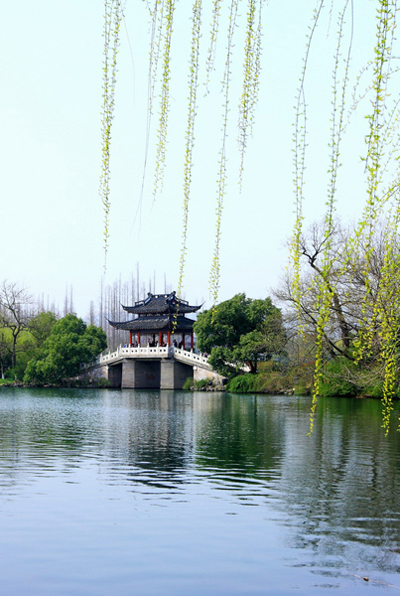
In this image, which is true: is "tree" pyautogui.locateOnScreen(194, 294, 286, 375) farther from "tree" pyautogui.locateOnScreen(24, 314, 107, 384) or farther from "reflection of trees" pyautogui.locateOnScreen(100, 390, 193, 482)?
"reflection of trees" pyautogui.locateOnScreen(100, 390, 193, 482)

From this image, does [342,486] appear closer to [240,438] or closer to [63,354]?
[240,438]

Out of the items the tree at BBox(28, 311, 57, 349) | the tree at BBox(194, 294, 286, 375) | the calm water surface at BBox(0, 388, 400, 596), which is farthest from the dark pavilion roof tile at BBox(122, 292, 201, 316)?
the calm water surface at BBox(0, 388, 400, 596)

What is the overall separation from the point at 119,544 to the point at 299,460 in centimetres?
674

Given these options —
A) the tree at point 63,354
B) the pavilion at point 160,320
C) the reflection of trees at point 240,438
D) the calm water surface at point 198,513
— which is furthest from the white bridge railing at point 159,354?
the calm water surface at point 198,513

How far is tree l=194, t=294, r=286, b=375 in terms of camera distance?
38.1 meters

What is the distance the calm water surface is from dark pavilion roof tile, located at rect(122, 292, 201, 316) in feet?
95.5

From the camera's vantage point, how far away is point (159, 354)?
46.2 metres

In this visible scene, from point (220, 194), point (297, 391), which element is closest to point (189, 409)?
point (297, 391)

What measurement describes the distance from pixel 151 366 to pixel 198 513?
4099 centimetres

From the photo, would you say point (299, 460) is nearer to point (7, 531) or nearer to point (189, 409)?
point (7, 531)

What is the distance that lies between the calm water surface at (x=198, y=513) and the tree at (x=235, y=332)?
20.2 metres

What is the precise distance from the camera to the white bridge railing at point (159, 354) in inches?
1714

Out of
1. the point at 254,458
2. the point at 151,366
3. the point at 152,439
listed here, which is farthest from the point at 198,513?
the point at 151,366

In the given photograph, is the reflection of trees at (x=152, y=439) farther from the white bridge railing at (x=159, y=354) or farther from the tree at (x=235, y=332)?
the white bridge railing at (x=159, y=354)
